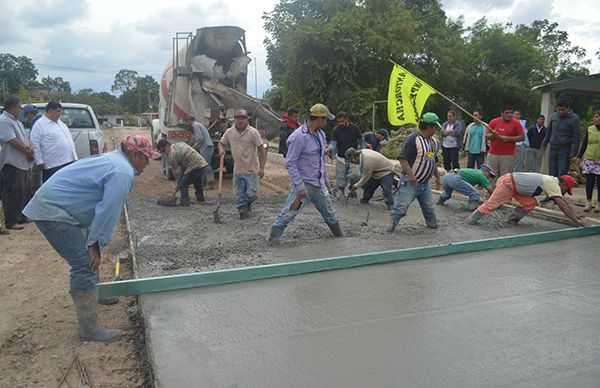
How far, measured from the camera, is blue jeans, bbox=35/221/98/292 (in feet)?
10.9

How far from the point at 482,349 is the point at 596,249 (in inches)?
124

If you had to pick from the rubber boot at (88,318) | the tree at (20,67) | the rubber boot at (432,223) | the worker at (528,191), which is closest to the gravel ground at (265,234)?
the rubber boot at (432,223)

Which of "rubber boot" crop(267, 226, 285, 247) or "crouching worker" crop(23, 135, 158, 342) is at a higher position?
"crouching worker" crop(23, 135, 158, 342)

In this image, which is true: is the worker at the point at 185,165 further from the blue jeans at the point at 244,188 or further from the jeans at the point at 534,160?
the jeans at the point at 534,160

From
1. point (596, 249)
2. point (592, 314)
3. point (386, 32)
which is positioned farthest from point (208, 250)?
point (386, 32)

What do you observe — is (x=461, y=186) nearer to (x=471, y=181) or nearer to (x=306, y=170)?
(x=471, y=181)

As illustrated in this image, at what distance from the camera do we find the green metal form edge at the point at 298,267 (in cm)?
397

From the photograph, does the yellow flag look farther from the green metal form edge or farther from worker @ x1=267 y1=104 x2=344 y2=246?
the green metal form edge

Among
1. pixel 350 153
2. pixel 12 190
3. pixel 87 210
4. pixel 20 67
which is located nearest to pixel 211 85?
pixel 350 153

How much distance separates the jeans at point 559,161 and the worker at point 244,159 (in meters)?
4.80

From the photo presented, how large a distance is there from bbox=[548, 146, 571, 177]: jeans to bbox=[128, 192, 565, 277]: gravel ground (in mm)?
1524

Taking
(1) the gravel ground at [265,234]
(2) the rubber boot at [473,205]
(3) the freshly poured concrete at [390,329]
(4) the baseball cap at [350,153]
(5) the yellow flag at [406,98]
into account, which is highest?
(5) the yellow flag at [406,98]

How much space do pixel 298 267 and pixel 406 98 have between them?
14.2 ft

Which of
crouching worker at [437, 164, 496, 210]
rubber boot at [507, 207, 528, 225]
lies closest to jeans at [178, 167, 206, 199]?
crouching worker at [437, 164, 496, 210]
